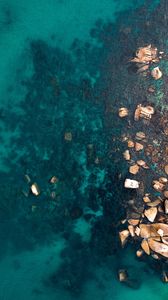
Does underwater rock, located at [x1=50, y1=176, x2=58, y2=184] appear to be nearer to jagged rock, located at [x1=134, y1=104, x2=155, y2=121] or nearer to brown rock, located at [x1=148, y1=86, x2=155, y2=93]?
jagged rock, located at [x1=134, y1=104, x2=155, y2=121]

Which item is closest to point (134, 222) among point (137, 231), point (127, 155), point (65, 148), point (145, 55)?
point (137, 231)

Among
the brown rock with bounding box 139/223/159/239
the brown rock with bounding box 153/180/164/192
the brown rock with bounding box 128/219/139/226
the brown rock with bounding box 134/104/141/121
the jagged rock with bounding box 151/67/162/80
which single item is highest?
the jagged rock with bounding box 151/67/162/80

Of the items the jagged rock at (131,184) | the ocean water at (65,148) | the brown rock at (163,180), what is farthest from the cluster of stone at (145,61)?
the jagged rock at (131,184)

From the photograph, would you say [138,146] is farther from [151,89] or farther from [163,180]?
[151,89]

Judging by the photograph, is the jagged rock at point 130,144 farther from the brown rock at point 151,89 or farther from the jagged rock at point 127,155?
the brown rock at point 151,89

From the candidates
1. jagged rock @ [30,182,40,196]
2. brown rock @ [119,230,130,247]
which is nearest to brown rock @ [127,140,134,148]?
brown rock @ [119,230,130,247]

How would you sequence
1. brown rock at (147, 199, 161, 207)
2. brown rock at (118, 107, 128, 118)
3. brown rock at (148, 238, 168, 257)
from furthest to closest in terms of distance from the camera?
1. brown rock at (118, 107, 128, 118)
2. brown rock at (147, 199, 161, 207)
3. brown rock at (148, 238, 168, 257)
